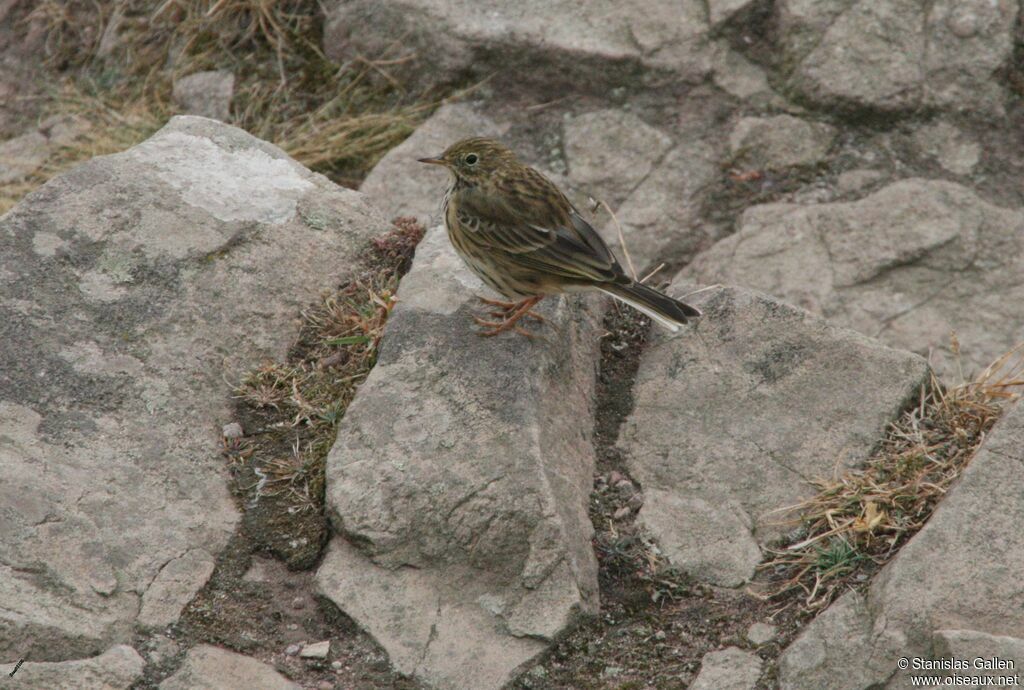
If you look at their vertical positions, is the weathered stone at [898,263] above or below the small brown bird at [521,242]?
below

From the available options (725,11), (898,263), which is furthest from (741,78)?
(898,263)

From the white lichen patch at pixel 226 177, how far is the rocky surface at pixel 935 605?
3299 mm

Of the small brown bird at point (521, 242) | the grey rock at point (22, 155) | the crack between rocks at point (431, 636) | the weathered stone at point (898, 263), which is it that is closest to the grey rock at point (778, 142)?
the weathered stone at point (898, 263)

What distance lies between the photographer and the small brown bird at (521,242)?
17.3 ft

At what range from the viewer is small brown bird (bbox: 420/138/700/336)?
17.3 ft

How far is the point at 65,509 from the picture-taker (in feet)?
15.1

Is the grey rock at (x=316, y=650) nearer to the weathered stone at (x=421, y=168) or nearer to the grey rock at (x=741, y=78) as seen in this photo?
the weathered stone at (x=421, y=168)

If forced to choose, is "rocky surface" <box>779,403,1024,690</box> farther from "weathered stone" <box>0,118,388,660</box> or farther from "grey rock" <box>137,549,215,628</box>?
"weathered stone" <box>0,118,388,660</box>

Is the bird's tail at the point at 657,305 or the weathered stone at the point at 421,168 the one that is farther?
the weathered stone at the point at 421,168

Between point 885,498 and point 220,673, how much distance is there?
2618mm

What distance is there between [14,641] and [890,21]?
19.7 feet

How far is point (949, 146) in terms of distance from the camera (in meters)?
7.18

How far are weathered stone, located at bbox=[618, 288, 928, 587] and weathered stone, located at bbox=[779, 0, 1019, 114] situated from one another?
7.17ft

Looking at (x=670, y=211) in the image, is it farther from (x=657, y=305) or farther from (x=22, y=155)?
(x=22, y=155)
